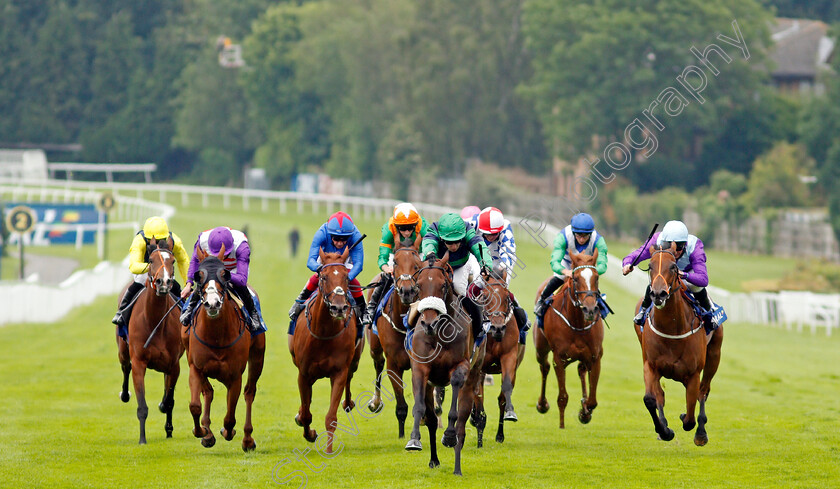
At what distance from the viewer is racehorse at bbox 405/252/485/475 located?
416 inches

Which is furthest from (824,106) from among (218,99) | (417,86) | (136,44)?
(136,44)

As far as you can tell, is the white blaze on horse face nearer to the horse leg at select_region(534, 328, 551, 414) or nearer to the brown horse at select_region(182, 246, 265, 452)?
the horse leg at select_region(534, 328, 551, 414)

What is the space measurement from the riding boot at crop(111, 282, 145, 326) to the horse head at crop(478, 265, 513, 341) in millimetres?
3665

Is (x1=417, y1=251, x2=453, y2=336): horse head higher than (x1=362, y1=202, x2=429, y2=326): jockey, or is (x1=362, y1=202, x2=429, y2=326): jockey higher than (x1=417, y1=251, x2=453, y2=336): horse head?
(x1=362, y1=202, x2=429, y2=326): jockey

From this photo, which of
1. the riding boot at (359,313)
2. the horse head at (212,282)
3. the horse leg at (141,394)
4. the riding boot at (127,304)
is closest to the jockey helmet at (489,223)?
the riding boot at (359,313)

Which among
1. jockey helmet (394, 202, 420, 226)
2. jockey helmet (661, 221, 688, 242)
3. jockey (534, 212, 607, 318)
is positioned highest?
jockey helmet (394, 202, 420, 226)

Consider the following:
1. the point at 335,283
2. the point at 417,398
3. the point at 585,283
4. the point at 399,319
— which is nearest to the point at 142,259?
the point at 335,283

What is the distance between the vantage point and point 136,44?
79000 mm

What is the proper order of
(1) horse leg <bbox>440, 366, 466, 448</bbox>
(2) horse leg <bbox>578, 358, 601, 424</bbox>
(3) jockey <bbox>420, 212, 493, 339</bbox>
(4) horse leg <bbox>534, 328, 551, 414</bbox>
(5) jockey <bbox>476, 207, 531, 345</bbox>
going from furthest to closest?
1. (4) horse leg <bbox>534, 328, 551, 414</bbox>
2. (2) horse leg <bbox>578, 358, 601, 424</bbox>
3. (5) jockey <bbox>476, 207, 531, 345</bbox>
4. (3) jockey <bbox>420, 212, 493, 339</bbox>
5. (1) horse leg <bbox>440, 366, 466, 448</bbox>

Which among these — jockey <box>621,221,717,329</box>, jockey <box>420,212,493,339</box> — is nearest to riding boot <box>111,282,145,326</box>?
jockey <box>420,212,493,339</box>

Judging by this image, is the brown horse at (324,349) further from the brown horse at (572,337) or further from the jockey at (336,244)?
the brown horse at (572,337)

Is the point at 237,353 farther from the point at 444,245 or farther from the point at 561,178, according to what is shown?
the point at 561,178

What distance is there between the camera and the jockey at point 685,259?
11969 millimetres

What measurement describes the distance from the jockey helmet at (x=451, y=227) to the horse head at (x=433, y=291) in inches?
19.1
